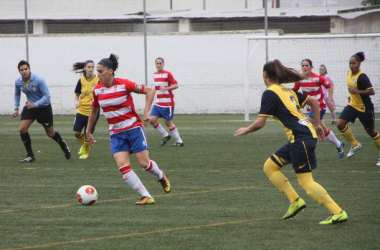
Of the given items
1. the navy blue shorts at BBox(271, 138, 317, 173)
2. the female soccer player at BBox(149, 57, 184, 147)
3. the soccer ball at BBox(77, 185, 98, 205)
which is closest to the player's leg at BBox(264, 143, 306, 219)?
the navy blue shorts at BBox(271, 138, 317, 173)

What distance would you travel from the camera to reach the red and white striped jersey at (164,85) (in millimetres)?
17375

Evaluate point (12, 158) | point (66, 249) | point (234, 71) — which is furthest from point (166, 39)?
point (66, 249)

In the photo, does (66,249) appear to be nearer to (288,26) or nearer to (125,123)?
(125,123)

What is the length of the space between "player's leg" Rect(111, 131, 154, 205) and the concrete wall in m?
22.0

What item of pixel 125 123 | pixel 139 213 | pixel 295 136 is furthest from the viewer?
pixel 125 123

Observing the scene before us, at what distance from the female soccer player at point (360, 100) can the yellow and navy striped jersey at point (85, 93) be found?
5148 mm

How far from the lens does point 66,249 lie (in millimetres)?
6230

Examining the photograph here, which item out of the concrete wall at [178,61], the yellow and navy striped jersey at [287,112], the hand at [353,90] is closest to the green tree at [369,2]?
the concrete wall at [178,61]

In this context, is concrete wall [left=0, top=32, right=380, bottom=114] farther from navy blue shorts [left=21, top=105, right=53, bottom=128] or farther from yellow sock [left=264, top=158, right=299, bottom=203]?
yellow sock [left=264, top=158, right=299, bottom=203]

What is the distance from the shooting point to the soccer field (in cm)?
654

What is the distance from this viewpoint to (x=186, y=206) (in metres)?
8.41

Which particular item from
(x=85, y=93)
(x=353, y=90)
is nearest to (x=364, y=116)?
(x=353, y=90)

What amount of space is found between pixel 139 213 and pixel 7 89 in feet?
84.3

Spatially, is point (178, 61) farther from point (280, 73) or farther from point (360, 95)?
point (280, 73)
